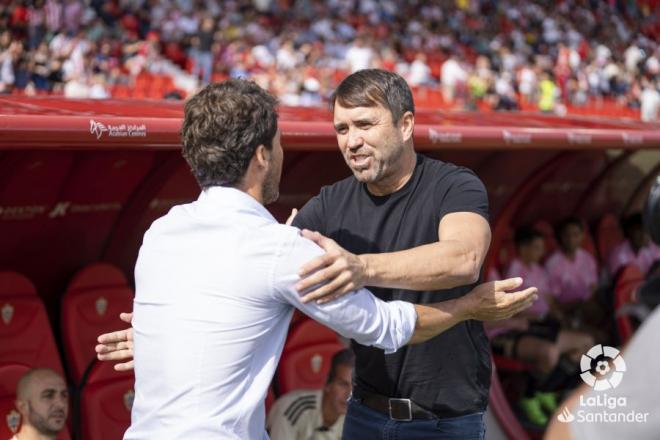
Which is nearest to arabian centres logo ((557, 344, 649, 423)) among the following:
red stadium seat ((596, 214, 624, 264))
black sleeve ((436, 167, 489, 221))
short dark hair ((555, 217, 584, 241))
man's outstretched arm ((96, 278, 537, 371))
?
man's outstretched arm ((96, 278, 537, 371))

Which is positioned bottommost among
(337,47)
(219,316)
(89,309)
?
(219,316)

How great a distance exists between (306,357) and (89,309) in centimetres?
109

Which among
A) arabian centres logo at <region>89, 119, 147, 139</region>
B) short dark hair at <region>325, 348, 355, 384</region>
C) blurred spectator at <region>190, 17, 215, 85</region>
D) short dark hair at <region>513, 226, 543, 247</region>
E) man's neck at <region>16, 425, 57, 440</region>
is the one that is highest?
blurred spectator at <region>190, 17, 215, 85</region>

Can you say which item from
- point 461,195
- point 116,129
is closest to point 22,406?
point 116,129

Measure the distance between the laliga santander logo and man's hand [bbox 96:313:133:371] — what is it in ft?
3.50

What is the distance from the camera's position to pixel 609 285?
6953 mm

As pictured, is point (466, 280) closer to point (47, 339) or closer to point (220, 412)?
point (220, 412)

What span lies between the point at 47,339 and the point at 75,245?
45 cm

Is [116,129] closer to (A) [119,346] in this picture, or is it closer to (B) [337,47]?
(A) [119,346]

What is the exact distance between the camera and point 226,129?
6.79 feet

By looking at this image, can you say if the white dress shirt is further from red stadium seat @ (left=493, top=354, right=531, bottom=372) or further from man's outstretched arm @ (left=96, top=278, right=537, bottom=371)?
red stadium seat @ (left=493, top=354, right=531, bottom=372)

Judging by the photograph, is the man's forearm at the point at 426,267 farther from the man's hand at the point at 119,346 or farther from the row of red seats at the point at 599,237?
the row of red seats at the point at 599,237

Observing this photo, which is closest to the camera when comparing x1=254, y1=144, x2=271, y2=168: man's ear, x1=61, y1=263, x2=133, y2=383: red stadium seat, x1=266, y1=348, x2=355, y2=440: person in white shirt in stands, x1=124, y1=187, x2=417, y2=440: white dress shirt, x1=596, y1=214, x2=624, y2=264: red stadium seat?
x1=124, y1=187, x2=417, y2=440: white dress shirt

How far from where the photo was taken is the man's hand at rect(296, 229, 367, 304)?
6.64ft
